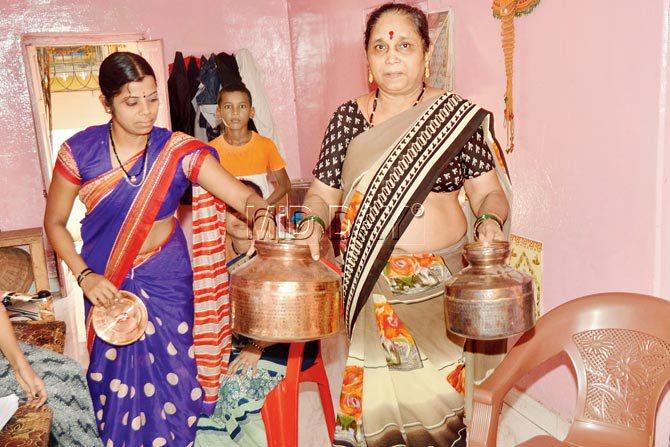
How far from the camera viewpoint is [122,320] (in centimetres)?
247

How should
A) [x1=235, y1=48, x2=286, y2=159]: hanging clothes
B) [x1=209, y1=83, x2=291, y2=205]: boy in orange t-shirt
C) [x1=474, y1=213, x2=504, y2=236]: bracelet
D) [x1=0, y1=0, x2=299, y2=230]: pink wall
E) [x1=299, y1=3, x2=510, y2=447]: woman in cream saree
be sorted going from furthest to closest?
[x1=235, y1=48, x2=286, y2=159]: hanging clothes
[x1=0, y1=0, x2=299, y2=230]: pink wall
[x1=209, y1=83, x2=291, y2=205]: boy in orange t-shirt
[x1=299, y1=3, x2=510, y2=447]: woman in cream saree
[x1=474, y1=213, x2=504, y2=236]: bracelet

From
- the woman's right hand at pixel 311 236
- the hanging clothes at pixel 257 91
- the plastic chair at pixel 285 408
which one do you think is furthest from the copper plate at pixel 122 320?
the hanging clothes at pixel 257 91

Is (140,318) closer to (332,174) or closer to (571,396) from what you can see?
(332,174)

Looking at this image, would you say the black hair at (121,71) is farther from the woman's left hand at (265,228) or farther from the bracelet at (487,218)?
the bracelet at (487,218)

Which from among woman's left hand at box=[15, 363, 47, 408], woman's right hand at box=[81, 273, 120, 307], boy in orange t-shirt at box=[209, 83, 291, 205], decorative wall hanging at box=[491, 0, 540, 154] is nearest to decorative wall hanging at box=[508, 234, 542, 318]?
decorative wall hanging at box=[491, 0, 540, 154]

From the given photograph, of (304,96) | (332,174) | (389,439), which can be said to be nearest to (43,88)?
(304,96)

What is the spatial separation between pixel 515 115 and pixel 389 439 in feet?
5.46

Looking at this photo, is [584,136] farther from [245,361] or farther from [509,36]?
[245,361]

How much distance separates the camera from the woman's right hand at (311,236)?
182cm

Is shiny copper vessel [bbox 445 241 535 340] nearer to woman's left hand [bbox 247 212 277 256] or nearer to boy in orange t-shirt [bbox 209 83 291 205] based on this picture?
woman's left hand [bbox 247 212 277 256]

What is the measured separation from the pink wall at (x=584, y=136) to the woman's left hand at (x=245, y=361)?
51.8 inches

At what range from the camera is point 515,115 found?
3146 millimetres

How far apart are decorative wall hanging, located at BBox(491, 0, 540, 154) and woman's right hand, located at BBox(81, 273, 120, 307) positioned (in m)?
1.89

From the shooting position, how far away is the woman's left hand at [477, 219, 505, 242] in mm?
1908
